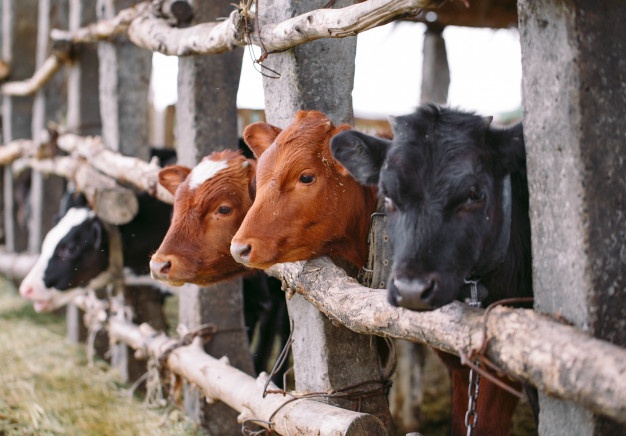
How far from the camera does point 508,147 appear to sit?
2291mm

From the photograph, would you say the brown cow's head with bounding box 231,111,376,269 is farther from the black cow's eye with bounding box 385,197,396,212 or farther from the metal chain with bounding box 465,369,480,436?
the metal chain with bounding box 465,369,480,436

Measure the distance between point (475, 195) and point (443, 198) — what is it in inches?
4.8

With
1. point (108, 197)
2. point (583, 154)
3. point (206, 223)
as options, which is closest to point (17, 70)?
point (108, 197)

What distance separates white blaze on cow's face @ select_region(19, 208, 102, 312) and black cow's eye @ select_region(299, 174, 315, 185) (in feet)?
9.40

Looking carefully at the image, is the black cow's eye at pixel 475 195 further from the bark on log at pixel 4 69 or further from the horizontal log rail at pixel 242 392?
the bark on log at pixel 4 69

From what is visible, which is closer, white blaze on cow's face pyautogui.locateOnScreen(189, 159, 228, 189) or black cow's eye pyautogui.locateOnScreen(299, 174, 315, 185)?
black cow's eye pyautogui.locateOnScreen(299, 174, 315, 185)

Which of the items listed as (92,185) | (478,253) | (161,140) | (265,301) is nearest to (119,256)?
(92,185)

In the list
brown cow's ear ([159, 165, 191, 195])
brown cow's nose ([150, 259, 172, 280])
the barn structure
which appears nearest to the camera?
the barn structure

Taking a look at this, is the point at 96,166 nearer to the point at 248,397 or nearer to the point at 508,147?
the point at 248,397

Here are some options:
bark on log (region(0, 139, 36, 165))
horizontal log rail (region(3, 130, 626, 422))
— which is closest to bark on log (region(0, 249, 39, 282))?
bark on log (region(0, 139, 36, 165))

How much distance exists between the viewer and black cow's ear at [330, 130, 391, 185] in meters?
2.46

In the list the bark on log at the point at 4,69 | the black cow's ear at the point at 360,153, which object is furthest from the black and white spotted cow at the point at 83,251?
the bark on log at the point at 4,69

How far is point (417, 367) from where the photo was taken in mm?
5695

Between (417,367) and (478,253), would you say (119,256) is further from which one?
(478,253)
